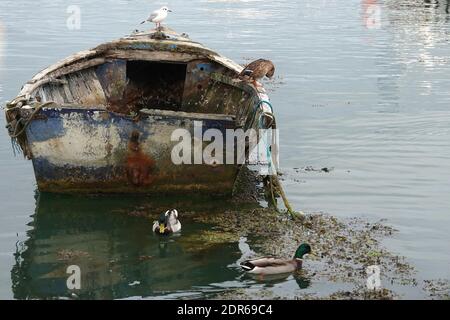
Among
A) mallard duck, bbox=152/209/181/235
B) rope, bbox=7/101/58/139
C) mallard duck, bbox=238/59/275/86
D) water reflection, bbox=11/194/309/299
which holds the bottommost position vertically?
water reflection, bbox=11/194/309/299

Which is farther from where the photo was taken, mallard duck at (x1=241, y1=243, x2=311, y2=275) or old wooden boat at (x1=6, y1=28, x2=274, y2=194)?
old wooden boat at (x1=6, y1=28, x2=274, y2=194)

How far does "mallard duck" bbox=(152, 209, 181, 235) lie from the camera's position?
12016mm

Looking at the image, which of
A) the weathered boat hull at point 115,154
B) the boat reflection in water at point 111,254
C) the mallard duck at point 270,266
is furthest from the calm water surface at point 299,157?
the weathered boat hull at point 115,154

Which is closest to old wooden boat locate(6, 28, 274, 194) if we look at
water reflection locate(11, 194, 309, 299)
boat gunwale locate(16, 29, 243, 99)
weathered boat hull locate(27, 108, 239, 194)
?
weathered boat hull locate(27, 108, 239, 194)

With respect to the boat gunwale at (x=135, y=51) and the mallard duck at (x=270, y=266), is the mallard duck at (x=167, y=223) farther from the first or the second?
the boat gunwale at (x=135, y=51)

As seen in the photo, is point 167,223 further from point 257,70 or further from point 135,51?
point 135,51

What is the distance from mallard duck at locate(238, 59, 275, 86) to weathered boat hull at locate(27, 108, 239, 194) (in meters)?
2.27

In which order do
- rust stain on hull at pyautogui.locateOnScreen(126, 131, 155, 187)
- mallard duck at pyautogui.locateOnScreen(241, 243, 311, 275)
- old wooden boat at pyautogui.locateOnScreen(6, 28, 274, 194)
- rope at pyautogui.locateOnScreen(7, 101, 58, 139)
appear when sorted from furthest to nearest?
1. rust stain on hull at pyautogui.locateOnScreen(126, 131, 155, 187)
2. old wooden boat at pyautogui.locateOnScreen(6, 28, 274, 194)
3. rope at pyautogui.locateOnScreen(7, 101, 58, 139)
4. mallard duck at pyautogui.locateOnScreen(241, 243, 311, 275)

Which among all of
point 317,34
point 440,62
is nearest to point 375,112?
point 440,62

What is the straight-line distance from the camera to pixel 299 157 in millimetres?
16609

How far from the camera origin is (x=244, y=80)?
15.5 metres

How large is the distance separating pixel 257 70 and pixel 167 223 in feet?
13.5

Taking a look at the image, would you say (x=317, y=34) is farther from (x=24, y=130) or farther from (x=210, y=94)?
(x=24, y=130)

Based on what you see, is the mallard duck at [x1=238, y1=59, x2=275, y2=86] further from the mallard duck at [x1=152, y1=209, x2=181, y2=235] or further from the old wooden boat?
the mallard duck at [x1=152, y1=209, x2=181, y2=235]
